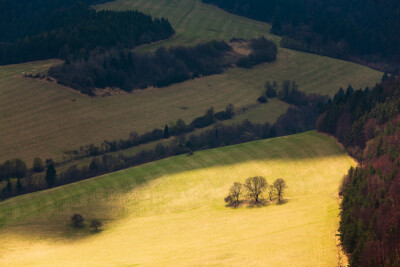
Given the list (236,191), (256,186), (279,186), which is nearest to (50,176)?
(236,191)

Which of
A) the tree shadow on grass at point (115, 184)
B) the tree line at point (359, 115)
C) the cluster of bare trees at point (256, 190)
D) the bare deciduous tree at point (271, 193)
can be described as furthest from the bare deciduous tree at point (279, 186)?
the tree line at point (359, 115)

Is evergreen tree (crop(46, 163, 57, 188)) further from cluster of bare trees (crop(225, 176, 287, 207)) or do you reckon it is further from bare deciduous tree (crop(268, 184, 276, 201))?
bare deciduous tree (crop(268, 184, 276, 201))

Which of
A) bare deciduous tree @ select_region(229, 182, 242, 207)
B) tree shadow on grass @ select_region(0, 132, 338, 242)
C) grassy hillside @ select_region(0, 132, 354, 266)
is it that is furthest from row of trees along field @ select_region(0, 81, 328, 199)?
bare deciduous tree @ select_region(229, 182, 242, 207)

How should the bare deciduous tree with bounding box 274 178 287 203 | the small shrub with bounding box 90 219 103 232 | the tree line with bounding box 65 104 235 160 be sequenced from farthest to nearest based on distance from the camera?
the tree line with bounding box 65 104 235 160 → the bare deciduous tree with bounding box 274 178 287 203 → the small shrub with bounding box 90 219 103 232

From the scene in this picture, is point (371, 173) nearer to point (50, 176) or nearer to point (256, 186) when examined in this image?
point (256, 186)

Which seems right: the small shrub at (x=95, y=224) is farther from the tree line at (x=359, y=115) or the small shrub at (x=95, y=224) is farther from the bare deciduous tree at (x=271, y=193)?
the tree line at (x=359, y=115)

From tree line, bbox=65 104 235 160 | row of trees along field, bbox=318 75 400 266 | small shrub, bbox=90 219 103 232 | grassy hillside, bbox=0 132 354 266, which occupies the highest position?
row of trees along field, bbox=318 75 400 266

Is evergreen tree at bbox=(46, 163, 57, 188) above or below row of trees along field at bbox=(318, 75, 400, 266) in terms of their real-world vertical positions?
below

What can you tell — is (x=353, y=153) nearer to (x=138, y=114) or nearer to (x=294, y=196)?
(x=294, y=196)
